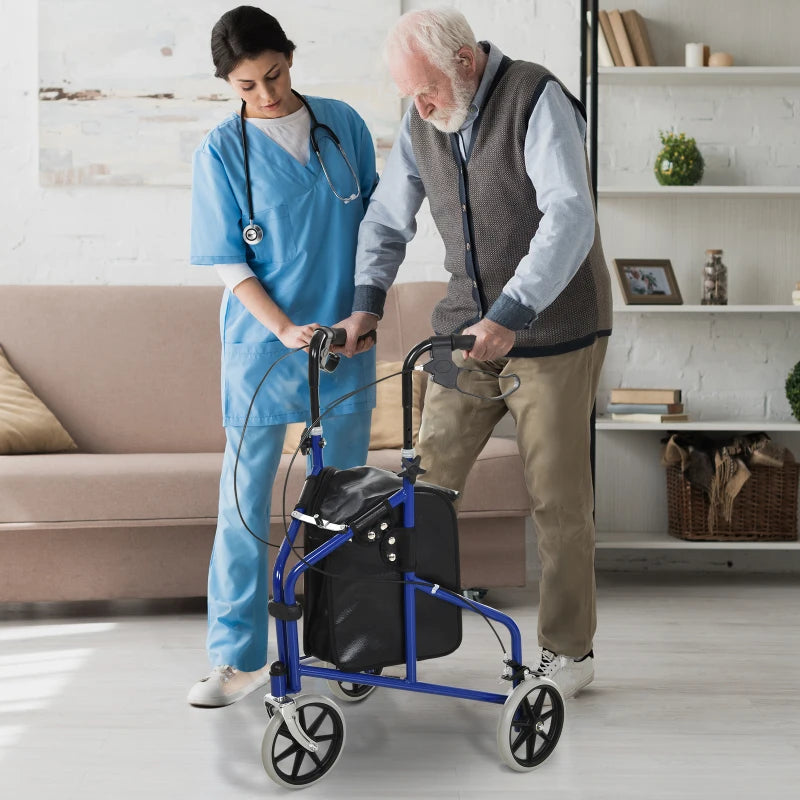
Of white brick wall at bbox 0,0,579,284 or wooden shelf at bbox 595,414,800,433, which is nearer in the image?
wooden shelf at bbox 595,414,800,433

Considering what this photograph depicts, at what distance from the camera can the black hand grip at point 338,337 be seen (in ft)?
5.99

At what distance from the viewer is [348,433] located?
208 centimetres

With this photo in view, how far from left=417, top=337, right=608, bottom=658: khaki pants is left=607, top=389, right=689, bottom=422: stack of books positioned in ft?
3.88

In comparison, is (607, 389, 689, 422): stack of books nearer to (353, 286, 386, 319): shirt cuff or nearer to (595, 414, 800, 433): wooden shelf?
(595, 414, 800, 433): wooden shelf

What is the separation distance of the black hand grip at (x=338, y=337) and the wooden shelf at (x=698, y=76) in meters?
1.74

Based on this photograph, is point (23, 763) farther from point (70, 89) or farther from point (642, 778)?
point (70, 89)

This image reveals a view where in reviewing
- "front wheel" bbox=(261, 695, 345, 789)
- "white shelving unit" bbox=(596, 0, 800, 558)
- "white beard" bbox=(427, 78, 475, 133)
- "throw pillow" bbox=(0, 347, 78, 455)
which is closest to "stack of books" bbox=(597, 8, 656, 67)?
"white shelving unit" bbox=(596, 0, 800, 558)

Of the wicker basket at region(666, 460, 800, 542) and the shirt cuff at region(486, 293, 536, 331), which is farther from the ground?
the shirt cuff at region(486, 293, 536, 331)

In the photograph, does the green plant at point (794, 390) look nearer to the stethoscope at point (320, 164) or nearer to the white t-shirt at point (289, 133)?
the stethoscope at point (320, 164)

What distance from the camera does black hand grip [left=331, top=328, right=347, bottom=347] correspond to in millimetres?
1827

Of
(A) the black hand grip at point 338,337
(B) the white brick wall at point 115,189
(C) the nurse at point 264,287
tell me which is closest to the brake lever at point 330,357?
(A) the black hand grip at point 338,337

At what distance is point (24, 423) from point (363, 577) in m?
1.63

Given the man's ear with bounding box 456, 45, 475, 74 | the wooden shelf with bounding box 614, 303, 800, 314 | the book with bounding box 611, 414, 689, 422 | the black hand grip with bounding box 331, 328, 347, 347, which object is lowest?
the book with bounding box 611, 414, 689, 422

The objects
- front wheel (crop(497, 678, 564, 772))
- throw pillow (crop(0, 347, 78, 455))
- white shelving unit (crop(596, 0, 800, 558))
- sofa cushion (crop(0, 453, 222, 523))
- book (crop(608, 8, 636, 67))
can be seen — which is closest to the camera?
front wheel (crop(497, 678, 564, 772))
